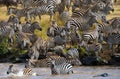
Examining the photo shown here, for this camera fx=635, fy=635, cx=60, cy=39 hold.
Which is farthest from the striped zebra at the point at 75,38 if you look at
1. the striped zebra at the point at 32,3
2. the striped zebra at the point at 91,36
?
the striped zebra at the point at 32,3

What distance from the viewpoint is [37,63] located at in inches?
1077

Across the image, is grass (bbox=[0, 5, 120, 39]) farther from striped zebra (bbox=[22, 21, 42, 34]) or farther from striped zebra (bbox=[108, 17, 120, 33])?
striped zebra (bbox=[108, 17, 120, 33])

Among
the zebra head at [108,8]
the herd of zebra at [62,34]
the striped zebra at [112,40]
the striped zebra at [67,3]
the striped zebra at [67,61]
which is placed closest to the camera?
the striped zebra at [67,61]

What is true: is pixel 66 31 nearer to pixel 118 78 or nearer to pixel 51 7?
pixel 51 7

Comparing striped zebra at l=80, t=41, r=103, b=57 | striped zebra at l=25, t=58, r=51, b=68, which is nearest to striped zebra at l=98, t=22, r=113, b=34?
striped zebra at l=80, t=41, r=103, b=57

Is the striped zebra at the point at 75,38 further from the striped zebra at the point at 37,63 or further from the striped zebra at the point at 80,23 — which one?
Result: the striped zebra at the point at 37,63

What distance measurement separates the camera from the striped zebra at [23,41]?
29.2m

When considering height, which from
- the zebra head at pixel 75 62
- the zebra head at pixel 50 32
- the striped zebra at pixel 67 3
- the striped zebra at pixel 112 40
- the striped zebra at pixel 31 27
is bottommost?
the zebra head at pixel 75 62

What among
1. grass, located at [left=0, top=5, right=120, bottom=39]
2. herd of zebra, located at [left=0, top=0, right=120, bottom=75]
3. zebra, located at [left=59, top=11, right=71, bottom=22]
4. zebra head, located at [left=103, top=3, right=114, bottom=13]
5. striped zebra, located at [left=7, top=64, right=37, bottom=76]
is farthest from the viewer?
zebra head, located at [left=103, top=3, right=114, bottom=13]

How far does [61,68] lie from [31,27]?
5792mm

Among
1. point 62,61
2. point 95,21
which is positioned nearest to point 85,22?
point 95,21

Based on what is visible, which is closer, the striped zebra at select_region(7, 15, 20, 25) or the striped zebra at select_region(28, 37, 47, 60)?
the striped zebra at select_region(28, 37, 47, 60)

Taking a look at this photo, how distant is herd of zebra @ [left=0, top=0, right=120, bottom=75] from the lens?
2758 centimetres

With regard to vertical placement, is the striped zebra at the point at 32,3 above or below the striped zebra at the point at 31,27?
above
